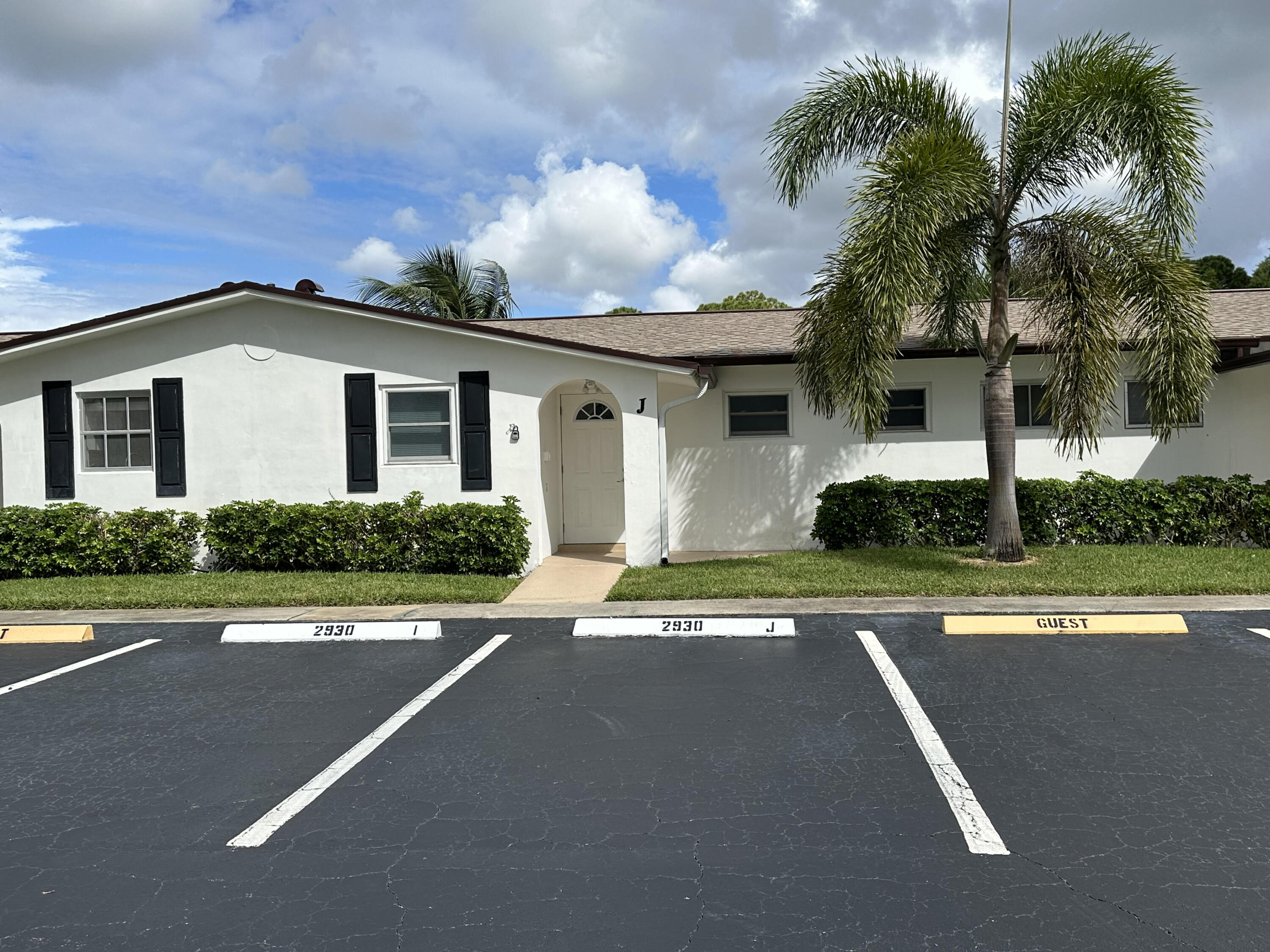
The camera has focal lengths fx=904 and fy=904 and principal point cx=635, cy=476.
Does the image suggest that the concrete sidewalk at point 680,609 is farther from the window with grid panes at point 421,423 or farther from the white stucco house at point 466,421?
the window with grid panes at point 421,423

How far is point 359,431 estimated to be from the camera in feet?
41.5

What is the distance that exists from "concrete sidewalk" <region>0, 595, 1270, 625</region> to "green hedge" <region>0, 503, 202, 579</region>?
2265 millimetres

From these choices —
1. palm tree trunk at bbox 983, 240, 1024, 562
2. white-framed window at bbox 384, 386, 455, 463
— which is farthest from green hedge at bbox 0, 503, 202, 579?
palm tree trunk at bbox 983, 240, 1024, 562

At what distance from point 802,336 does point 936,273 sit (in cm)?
179

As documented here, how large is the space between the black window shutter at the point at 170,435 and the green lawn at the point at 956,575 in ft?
21.8

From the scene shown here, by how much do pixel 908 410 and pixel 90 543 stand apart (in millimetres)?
11909

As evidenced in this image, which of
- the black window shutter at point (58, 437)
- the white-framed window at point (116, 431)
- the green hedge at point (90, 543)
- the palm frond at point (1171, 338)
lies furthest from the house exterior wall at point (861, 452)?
the black window shutter at point (58, 437)

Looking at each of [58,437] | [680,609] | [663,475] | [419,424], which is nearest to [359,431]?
[419,424]

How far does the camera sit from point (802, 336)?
11594 millimetres

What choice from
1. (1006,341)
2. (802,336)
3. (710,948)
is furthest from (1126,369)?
(710,948)

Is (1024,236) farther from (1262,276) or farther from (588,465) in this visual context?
(1262,276)

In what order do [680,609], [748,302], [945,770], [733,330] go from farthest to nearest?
[748,302] < [733,330] < [680,609] < [945,770]

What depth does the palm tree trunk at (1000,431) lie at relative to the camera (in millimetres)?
10883

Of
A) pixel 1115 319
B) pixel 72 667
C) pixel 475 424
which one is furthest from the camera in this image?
pixel 475 424
